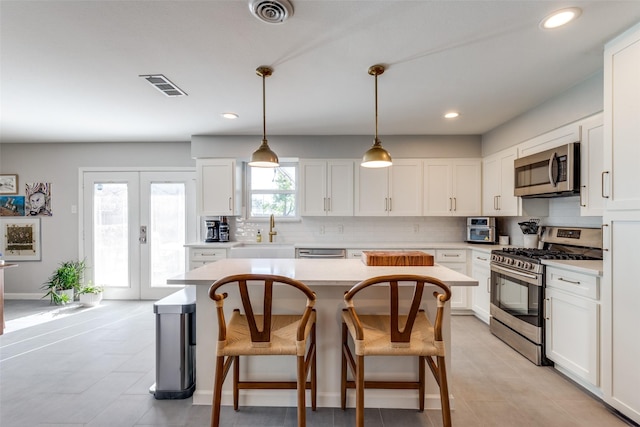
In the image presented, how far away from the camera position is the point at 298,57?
218 centimetres

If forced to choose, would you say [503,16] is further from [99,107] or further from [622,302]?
[99,107]

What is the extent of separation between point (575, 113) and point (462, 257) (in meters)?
1.96

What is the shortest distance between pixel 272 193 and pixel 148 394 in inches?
118

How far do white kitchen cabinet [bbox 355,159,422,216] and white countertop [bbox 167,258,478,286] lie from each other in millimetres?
1885

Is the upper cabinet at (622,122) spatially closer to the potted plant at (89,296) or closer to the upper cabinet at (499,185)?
the upper cabinet at (499,185)

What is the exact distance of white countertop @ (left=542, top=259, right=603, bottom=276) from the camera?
2.08 metres

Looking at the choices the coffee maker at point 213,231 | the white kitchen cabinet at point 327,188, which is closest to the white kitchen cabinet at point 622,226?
the white kitchen cabinet at point 327,188

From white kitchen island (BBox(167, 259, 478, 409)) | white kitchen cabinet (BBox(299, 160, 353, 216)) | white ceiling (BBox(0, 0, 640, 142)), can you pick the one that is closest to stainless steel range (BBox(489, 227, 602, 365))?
white kitchen island (BBox(167, 259, 478, 409))

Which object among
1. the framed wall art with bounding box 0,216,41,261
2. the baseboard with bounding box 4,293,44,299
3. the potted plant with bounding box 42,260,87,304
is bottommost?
the baseboard with bounding box 4,293,44,299

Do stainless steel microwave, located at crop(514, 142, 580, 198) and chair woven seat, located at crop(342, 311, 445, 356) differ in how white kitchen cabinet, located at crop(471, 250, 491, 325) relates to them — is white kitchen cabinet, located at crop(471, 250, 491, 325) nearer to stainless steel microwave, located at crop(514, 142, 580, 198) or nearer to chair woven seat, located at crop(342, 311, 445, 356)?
stainless steel microwave, located at crop(514, 142, 580, 198)

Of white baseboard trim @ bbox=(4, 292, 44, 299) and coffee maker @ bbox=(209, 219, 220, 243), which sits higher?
coffee maker @ bbox=(209, 219, 220, 243)

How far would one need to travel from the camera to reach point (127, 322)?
144 inches

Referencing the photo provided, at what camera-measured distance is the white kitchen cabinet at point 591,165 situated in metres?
2.36

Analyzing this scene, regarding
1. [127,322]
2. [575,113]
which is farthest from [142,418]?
[575,113]
